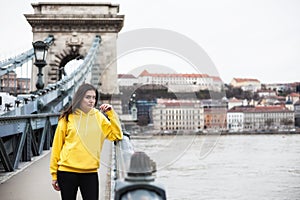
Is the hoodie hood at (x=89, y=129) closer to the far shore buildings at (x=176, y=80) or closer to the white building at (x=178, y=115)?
the far shore buildings at (x=176, y=80)

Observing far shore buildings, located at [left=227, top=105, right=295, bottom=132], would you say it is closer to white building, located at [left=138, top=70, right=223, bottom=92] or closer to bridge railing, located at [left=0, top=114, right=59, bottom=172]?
bridge railing, located at [left=0, top=114, right=59, bottom=172]

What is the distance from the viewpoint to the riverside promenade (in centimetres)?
371

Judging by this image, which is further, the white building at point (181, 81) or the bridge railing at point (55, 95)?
the bridge railing at point (55, 95)

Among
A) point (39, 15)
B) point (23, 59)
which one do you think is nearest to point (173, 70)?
point (23, 59)

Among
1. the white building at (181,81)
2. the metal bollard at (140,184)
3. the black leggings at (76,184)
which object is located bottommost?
the black leggings at (76,184)

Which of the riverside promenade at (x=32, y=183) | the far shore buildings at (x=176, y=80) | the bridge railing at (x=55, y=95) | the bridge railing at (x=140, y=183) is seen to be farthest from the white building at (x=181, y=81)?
the bridge railing at (x=55, y=95)

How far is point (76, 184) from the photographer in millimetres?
2408

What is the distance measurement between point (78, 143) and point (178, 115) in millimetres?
893

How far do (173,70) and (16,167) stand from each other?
9.49 feet

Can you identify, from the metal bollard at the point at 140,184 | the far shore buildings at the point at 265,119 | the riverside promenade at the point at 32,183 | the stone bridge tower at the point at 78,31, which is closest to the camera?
the metal bollard at the point at 140,184

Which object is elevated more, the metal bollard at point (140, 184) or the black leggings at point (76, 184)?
the metal bollard at point (140, 184)

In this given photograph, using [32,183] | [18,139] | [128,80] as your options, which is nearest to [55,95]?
[18,139]

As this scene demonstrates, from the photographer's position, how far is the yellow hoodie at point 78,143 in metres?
2.38

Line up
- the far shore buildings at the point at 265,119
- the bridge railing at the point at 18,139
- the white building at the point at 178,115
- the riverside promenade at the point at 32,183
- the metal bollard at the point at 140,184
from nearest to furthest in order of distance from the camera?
1. the metal bollard at the point at 140,184
2. the white building at the point at 178,115
3. the riverside promenade at the point at 32,183
4. the bridge railing at the point at 18,139
5. the far shore buildings at the point at 265,119
